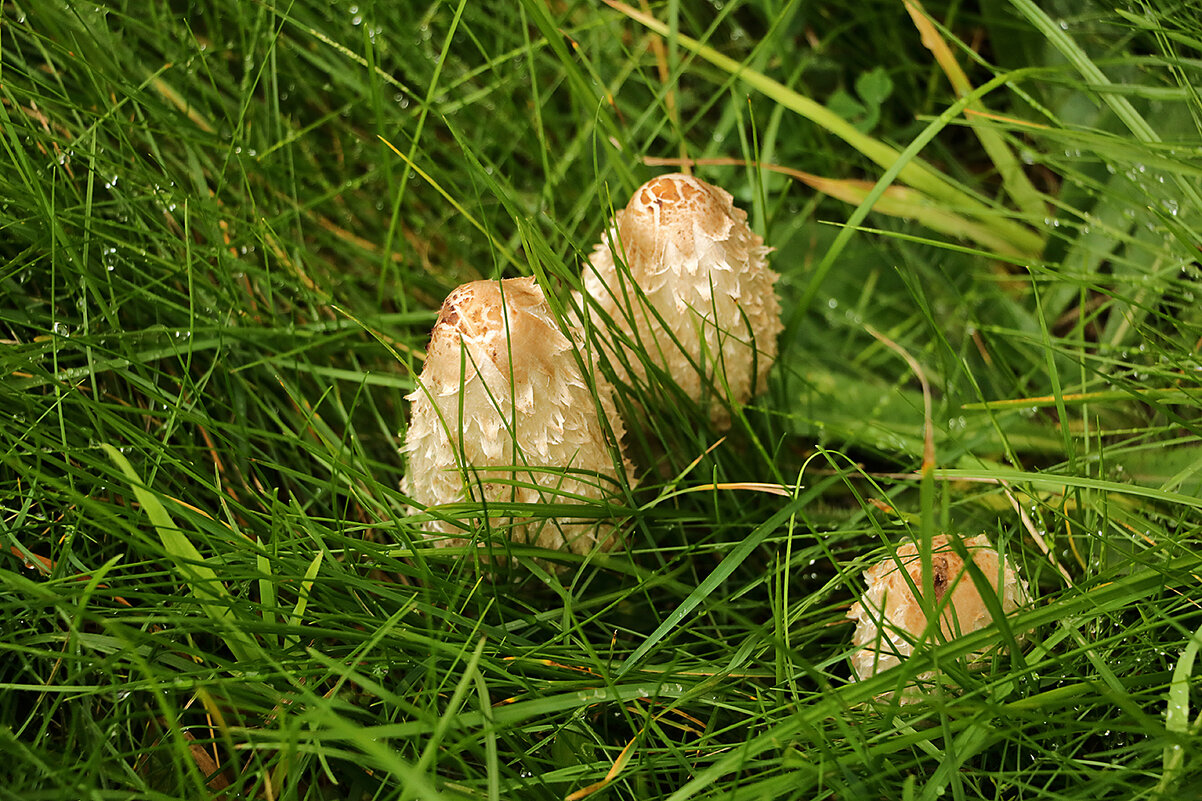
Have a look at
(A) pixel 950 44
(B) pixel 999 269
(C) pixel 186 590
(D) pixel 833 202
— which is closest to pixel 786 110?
(D) pixel 833 202

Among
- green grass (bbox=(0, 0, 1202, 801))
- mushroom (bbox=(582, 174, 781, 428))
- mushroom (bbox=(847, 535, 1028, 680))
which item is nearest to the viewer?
green grass (bbox=(0, 0, 1202, 801))

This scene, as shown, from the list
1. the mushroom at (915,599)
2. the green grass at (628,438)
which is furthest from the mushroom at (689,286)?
the mushroom at (915,599)

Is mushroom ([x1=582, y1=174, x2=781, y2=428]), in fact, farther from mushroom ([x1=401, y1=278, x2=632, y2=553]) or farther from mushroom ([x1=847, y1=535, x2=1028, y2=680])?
mushroom ([x1=847, y1=535, x2=1028, y2=680])

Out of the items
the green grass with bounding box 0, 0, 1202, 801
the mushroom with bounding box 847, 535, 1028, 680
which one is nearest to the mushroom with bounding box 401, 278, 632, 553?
the green grass with bounding box 0, 0, 1202, 801

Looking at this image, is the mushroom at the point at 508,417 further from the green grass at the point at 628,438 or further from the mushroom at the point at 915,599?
the mushroom at the point at 915,599

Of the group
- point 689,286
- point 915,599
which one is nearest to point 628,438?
point 689,286

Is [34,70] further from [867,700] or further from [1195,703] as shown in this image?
[1195,703]

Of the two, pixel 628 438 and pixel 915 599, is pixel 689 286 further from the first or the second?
pixel 915 599
